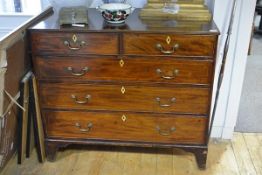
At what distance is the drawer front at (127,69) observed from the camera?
162 cm

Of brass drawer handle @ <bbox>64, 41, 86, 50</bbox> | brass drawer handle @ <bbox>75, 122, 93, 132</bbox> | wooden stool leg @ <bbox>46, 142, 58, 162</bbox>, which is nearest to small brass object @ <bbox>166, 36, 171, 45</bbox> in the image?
brass drawer handle @ <bbox>64, 41, 86, 50</bbox>

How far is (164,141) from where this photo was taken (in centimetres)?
185

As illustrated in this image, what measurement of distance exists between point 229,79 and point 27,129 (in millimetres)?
1251

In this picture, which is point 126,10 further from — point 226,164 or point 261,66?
point 261,66

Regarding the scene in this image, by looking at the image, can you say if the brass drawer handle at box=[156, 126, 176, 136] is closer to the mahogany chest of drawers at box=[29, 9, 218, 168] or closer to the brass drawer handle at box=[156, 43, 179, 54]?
the mahogany chest of drawers at box=[29, 9, 218, 168]

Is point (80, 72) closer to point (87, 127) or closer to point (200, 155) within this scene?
point (87, 127)

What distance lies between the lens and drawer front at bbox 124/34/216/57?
155cm

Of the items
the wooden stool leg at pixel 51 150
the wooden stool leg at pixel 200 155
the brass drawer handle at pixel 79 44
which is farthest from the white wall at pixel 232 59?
the wooden stool leg at pixel 51 150

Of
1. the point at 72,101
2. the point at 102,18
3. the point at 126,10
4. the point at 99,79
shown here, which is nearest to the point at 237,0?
the point at 126,10

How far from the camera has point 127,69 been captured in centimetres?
166

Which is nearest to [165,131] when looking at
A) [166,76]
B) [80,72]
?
[166,76]

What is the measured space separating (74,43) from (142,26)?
0.35 m

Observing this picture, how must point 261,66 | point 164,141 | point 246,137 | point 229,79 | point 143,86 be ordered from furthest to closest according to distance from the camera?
point 261,66, point 246,137, point 229,79, point 164,141, point 143,86

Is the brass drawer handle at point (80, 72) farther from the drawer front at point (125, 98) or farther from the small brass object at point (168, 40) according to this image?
the small brass object at point (168, 40)
